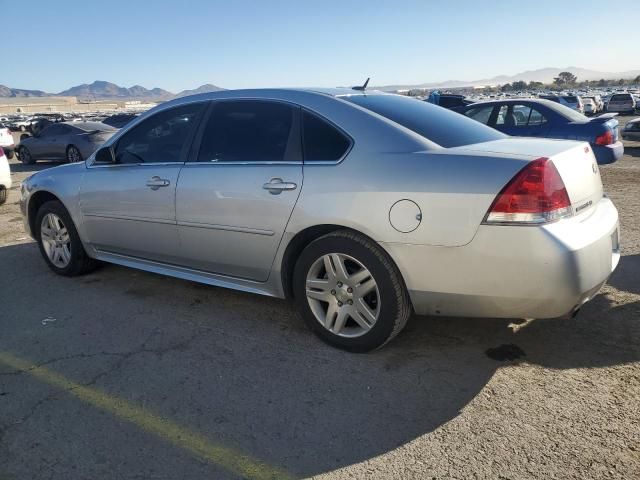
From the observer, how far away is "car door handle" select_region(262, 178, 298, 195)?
334 centimetres

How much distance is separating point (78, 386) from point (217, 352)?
32.6 inches

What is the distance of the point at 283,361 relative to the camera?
3.26 metres

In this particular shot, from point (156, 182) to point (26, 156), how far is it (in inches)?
616

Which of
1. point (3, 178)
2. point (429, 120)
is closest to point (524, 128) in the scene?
point (429, 120)

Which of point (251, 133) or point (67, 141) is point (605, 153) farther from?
point (67, 141)

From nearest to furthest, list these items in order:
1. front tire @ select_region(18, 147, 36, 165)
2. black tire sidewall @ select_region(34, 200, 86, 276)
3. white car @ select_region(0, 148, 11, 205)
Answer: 1. black tire sidewall @ select_region(34, 200, 86, 276)
2. white car @ select_region(0, 148, 11, 205)
3. front tire @ select_region(18, 147, 36, 165)

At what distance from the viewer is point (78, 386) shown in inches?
119

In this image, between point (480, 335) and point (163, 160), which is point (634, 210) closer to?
point (480, 335)

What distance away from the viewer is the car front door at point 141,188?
4.05m

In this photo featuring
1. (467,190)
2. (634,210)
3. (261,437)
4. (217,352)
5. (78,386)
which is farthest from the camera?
(634,210)

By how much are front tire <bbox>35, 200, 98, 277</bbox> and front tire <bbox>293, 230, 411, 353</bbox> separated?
2537 millimetres

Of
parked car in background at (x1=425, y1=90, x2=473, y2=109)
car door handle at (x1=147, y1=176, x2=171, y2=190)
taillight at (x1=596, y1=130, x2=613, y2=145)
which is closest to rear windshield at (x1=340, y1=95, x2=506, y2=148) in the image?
car door handle at (x1=147, y1=176, x2=171, y2=190)

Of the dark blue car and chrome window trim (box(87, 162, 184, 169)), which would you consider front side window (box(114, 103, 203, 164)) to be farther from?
the dark blue car

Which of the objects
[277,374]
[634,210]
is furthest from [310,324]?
[634,210]
